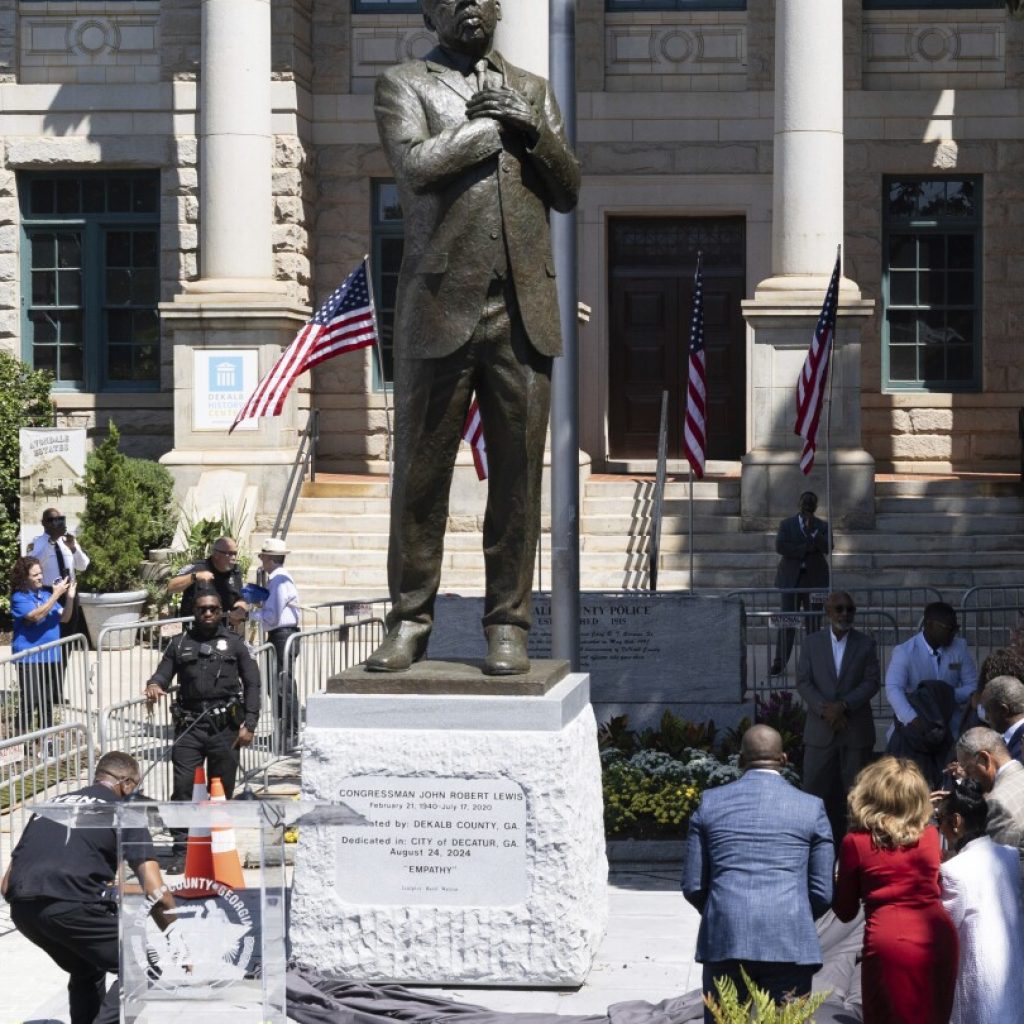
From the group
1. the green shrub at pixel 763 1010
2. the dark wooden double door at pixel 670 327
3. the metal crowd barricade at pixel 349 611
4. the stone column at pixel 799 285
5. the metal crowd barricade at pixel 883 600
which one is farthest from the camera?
the dark wooden double door at pixel 670 327

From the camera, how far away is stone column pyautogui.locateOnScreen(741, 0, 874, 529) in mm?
22297

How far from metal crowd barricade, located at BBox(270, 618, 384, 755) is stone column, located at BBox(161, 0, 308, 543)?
17.9ft

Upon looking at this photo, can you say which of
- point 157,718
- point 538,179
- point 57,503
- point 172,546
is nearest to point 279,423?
point 172,546

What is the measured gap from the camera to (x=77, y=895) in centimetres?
823

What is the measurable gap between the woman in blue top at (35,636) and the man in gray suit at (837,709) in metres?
6.13

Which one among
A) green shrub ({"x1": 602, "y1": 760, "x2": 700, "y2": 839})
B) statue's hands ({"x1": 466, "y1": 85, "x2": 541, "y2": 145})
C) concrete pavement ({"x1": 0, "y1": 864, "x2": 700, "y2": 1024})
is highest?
statue's hands ({"x1": 466, "y1": 85, "x2": 541, "y2": 145})

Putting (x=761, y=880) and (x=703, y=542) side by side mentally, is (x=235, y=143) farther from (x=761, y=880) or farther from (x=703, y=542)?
(x=761, y=880)

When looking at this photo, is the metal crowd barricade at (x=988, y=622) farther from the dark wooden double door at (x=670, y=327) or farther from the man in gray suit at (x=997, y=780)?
the man in gray suit at (x=997, y=780)

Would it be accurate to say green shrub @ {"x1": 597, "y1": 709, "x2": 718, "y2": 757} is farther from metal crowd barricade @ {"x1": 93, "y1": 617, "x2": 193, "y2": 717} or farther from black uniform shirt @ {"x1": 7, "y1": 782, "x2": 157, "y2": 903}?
black uniform shirt @ {"x1": 7, "y1": 782, "x2": 157, "y2": 903}

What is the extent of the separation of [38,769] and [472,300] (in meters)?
5.90

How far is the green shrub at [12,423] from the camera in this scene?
75.5 ft

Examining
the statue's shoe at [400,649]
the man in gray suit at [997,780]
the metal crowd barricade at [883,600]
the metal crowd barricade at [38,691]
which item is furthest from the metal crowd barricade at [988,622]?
the man in gray suit at [997,780]

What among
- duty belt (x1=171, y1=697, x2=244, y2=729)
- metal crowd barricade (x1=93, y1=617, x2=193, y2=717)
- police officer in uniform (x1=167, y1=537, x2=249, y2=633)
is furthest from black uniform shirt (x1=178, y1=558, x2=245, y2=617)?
duty belt (x1=171, y1=697, x2=244, y2=729)

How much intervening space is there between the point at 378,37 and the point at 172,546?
298 inches
